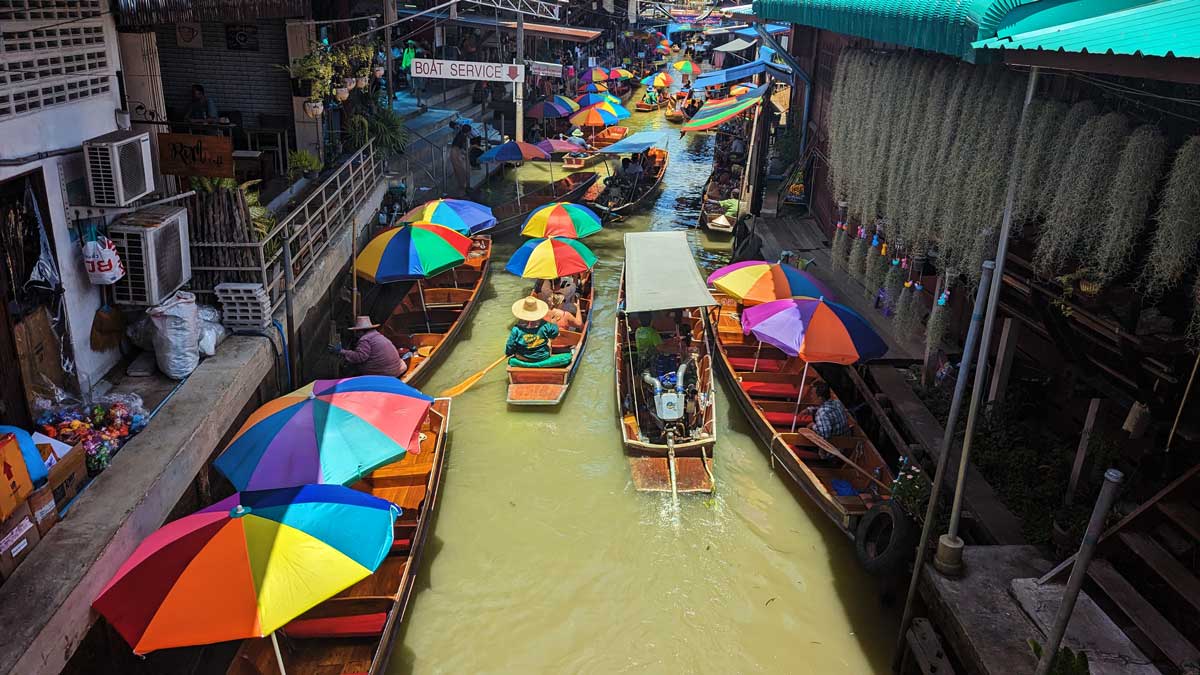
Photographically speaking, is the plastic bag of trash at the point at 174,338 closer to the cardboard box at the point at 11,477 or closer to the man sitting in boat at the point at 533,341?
the cardboard box at the point at 11,477

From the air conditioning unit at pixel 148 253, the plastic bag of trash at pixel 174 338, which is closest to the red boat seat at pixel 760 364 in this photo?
the plastic bag of trash at pixel 174 338

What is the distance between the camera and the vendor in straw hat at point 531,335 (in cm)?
1273

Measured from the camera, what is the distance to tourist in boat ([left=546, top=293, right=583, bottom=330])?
45.2 feet

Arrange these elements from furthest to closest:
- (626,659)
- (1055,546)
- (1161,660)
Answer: (626,659)
(1055,546)
(1161,660)

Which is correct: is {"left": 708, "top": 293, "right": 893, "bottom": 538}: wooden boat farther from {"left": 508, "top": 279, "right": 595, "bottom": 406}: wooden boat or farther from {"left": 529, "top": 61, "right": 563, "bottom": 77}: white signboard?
{"left": 529, "top": 61, "right": 563, "bottom": 77}: white signboard

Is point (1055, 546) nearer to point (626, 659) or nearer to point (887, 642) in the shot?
point (887, 642)

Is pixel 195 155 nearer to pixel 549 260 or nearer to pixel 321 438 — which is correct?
pixel 321 438

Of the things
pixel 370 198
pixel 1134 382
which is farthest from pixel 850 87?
pixel 370 198

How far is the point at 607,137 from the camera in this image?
30.4 m

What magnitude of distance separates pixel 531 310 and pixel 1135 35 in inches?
363

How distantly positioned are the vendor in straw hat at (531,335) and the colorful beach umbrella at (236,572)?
683 centimetres

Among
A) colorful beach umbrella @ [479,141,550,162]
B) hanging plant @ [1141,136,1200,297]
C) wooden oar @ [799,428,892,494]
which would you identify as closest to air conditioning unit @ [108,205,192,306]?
wooden oar @ [799,428,892,494]

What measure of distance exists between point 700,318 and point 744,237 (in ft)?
19.4

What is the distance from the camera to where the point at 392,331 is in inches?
533
